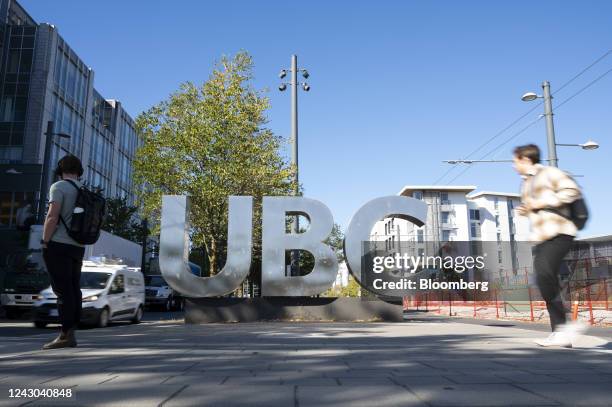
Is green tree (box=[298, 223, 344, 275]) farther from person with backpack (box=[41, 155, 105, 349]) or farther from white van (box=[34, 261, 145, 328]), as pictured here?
person with backpack (box=[41, 155, 105, 349])

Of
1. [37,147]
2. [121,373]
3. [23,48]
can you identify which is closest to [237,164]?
[121,373]

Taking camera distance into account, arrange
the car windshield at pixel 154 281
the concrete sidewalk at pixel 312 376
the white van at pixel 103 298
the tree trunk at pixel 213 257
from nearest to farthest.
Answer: the concrete sidewalk at pixel 312 376 → the white van at pixel 103 298 → the tree trunk at pixel 213 257 → the car windshield at pixel 154 281

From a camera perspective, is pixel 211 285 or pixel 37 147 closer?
pixel 211 285

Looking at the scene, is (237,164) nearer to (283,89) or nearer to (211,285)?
(283,89)

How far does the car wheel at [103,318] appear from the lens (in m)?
12.3

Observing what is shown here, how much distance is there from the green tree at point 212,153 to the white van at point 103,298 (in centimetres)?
433

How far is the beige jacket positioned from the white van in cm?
969

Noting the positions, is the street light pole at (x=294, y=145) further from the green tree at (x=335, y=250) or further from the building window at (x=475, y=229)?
the building window at (x=475, y=229)

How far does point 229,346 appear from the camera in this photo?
17.7 ft

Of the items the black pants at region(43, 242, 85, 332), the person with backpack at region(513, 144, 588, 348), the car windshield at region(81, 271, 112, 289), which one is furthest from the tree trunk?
the person with backpack at region(513, 144, 588, 348)

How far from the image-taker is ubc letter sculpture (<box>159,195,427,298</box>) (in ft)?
40.6

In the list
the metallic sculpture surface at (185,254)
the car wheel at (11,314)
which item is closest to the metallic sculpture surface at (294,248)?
the metallic sculpture surface at (185,254)

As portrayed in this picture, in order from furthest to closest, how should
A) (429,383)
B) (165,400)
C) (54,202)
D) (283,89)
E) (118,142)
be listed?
(118,142) → (283,89) → (54,202) → (429,383) → (165,400)

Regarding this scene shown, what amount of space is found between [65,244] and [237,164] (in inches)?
556
